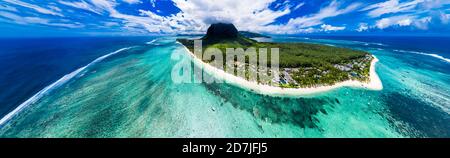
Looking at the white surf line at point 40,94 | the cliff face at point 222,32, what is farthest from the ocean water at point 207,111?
the cliff face at point 222,32

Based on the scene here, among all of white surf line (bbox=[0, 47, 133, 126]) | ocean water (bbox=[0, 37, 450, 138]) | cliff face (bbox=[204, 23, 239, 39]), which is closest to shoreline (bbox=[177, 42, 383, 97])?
ocean water (bbox=[0, 37, 450, 138])

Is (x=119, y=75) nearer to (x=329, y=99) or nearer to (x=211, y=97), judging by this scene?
(x=211, y=97)

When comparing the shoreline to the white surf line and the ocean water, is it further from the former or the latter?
the white surf line

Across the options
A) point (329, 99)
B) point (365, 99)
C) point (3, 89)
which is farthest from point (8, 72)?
point (365, 99)

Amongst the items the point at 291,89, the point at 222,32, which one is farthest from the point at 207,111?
the point at 222,32

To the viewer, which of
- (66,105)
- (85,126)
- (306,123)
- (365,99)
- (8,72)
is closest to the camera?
(85,126)

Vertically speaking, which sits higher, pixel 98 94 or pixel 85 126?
pixel 98 94

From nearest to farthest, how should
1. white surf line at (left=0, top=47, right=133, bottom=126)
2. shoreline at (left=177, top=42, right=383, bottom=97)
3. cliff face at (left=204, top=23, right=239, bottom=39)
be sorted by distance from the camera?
white surf line at (left=0, top=47, right=133, bottom=126) < shoreline at (left=177, top=42, right=383, bottom=97) < cliff face at (left=204, top=23, right=239, bottom=39)

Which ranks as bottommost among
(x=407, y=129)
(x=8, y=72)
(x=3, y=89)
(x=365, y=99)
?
(x=407, y=129)

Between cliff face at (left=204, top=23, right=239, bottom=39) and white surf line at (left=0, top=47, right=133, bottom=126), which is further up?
cliff face at (left=204, top=23, right=239, bottom=39)
